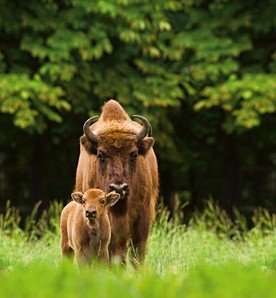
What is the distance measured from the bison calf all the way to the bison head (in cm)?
83

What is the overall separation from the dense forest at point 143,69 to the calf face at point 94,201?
892 centimetres

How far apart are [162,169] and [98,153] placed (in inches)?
480

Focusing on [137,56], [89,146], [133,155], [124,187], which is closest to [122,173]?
[124,187]

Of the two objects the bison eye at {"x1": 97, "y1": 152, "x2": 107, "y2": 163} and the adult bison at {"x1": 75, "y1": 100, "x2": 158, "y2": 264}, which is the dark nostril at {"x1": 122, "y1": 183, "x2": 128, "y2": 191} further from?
the bison eye at {"x1": 97, "y1": 152, "x2": 107, "y2": 163}

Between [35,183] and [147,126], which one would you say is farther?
[35,183]

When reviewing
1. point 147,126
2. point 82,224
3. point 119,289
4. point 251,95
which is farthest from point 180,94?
point 119,289

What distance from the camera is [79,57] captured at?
774 inches

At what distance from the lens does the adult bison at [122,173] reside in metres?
10.3

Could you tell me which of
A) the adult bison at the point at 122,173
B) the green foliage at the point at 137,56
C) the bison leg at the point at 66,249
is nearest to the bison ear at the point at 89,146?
the adult bison at the point at 122,173

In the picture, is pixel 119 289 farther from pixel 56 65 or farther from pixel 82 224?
pixel 56 65

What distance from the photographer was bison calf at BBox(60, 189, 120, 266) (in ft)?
29.7

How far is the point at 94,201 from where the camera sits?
905 cm

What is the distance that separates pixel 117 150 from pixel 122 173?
27 centimetres

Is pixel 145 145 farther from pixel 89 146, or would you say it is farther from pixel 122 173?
pixel 122 173
